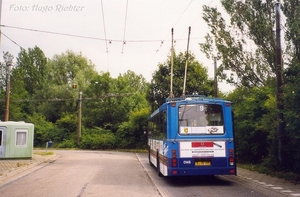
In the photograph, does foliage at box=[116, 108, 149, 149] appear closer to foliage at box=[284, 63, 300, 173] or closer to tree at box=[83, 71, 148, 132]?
tree at box=[83, 71, 148, 132]

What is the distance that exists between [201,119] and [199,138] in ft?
2.22

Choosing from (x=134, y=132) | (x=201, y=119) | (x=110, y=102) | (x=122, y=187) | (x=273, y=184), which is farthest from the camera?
(x=110, y=102)

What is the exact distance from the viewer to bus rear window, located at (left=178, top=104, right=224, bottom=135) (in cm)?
1323

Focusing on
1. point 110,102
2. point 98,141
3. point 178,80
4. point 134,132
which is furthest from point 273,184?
point 110,102

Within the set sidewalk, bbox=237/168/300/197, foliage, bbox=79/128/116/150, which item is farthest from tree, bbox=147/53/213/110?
sidewalk, bbox=237/168/300/197

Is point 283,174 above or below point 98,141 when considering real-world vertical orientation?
below

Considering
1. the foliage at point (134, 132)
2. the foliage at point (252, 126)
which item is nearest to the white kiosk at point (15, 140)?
the foliage at point (252, 126)

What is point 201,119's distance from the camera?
13.3m

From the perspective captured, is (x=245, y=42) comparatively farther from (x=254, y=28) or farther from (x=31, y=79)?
(x=31, y=79)

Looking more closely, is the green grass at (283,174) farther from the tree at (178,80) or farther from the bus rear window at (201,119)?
the tree at (178,80)

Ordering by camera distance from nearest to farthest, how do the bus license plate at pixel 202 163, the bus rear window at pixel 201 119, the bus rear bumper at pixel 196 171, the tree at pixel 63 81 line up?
the bus rear bumper at pixel 196 171 < the bus license plate at pixel 202 163 < the bus rear window at pixel 201 119 < the tree at pixel 63 81

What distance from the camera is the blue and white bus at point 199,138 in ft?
42.7

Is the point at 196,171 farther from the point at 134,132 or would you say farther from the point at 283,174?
the point at 134,132

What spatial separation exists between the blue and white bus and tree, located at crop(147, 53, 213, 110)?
23.9m
